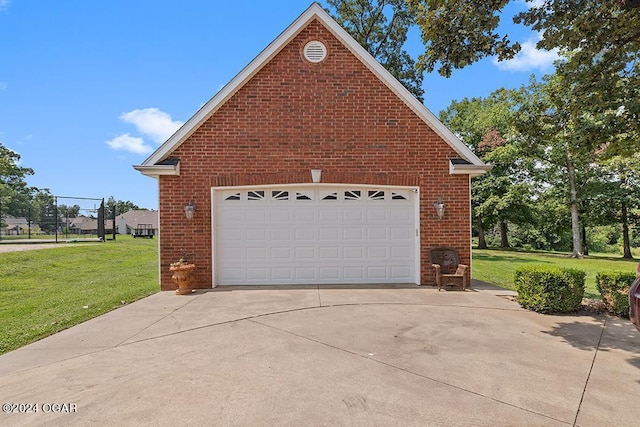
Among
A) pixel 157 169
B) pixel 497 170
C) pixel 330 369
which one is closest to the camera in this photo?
pixel 330 369

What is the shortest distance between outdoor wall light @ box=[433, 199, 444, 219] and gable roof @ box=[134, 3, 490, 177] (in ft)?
2.80

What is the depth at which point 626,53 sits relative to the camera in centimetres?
650

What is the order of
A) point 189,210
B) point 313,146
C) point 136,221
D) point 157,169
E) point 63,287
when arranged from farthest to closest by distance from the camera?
point 136,221 < point 63,287 < point 313,146 < point 189,210 < point 157,169

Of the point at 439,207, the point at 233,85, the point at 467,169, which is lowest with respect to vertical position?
the point at 439,207

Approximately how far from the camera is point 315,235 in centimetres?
869

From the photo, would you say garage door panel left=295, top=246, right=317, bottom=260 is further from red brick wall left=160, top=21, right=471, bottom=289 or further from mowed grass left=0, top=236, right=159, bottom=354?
mowed grass left=0, top=236, right=159, bottom=354

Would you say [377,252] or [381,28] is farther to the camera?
[381,28]

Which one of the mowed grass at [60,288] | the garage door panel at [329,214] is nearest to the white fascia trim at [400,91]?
the garage door panel at [329,214]

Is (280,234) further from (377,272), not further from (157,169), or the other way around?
(157,169)

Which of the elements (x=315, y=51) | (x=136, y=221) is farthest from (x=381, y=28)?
(x=136, y=221)

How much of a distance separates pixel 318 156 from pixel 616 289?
6.70 meters

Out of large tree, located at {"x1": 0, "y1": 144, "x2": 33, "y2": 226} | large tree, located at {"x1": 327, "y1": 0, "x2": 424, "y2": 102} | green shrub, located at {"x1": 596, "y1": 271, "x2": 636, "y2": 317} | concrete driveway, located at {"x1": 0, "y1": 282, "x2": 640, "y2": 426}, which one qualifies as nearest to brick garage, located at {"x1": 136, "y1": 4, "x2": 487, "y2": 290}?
concrete driveway, located at {"x1": 0, "y1": 282, "x2": 640, "y2": 426}

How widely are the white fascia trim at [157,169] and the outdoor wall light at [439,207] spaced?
664 centimetres

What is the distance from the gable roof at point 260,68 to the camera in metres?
8.23
